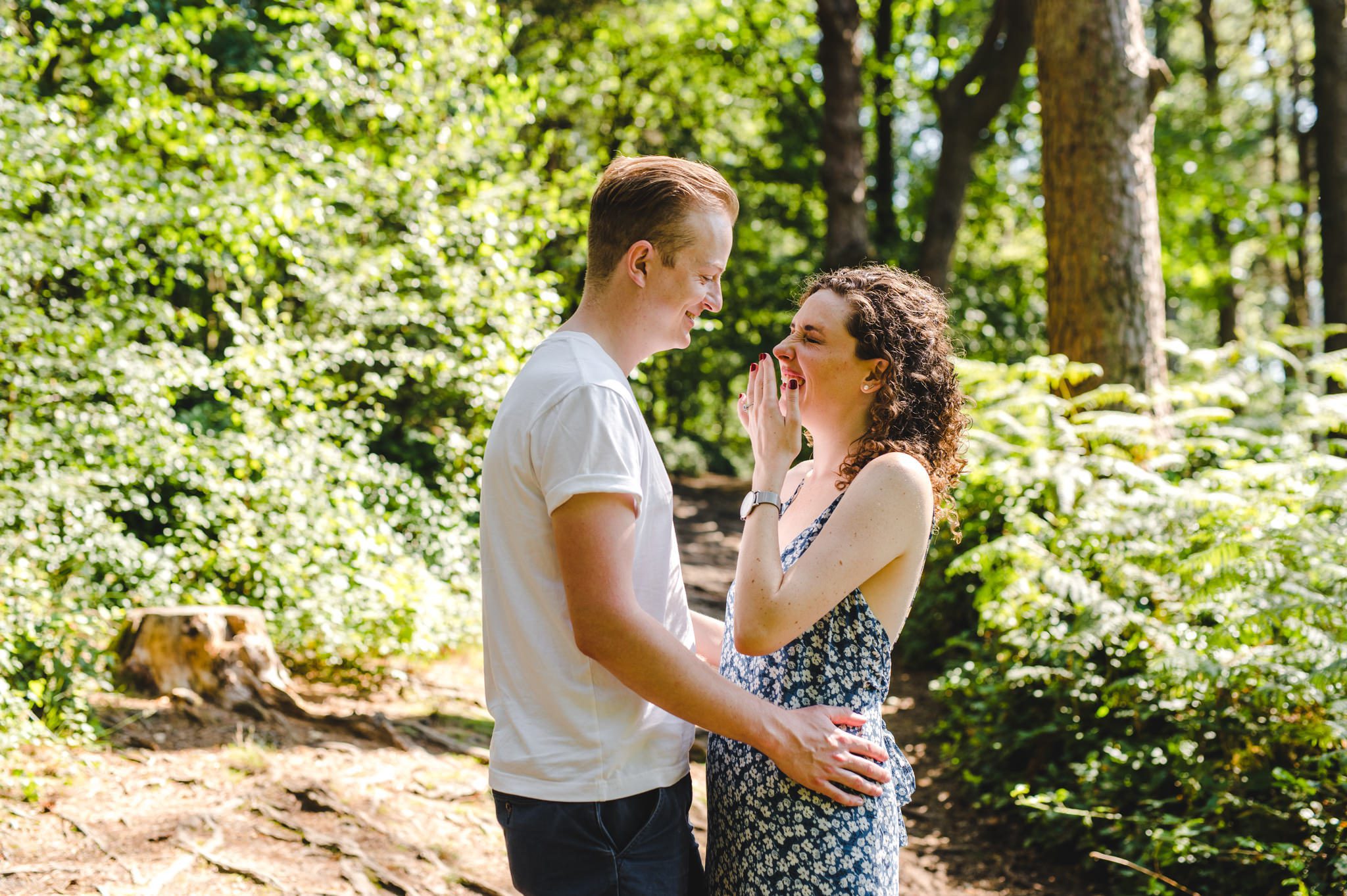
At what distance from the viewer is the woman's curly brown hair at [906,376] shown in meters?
2.03

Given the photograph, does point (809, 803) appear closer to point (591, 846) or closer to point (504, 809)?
point (591, 846)

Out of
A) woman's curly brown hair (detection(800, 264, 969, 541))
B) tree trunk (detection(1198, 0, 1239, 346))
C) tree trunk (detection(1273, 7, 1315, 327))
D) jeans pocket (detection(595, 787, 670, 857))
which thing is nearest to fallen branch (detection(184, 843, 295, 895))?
jeans pocket (detection(595, 787, 670, 857))

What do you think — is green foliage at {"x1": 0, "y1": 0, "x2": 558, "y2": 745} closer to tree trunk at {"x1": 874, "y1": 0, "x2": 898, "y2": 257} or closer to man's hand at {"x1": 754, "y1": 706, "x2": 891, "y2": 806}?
man's hand at {"x1": 754, "y1": 706, "x2": 891, "y2": 806}

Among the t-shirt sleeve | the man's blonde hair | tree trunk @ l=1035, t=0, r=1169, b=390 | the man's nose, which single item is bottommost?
the t-shirt sleeve

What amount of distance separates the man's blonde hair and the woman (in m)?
0.37

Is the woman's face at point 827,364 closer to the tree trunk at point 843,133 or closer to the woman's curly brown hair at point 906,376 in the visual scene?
the woman's curly brown hair at point 906,376

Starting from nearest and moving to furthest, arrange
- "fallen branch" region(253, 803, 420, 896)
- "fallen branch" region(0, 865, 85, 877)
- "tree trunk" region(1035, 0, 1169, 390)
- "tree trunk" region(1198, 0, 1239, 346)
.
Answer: "fallen branch" region(0, 865, 85, 877), "fallen branch" region(253, 803, 420, 896), "tree trunk" region(1035, 0, 1169, 390), "tree trunk" region(1198, 0, 1239, 346)

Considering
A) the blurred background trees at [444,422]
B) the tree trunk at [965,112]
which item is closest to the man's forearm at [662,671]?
the blurred background trees at [444,422]

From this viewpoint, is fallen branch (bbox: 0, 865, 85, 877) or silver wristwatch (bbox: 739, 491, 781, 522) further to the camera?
fallen branch (bbox: 0, 865, 85, 877)

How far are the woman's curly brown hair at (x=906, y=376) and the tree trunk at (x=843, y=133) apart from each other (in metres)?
8.80

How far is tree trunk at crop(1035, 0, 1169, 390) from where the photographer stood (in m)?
5.99

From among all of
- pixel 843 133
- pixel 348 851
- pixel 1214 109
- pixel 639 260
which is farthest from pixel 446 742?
pixel 1214 109

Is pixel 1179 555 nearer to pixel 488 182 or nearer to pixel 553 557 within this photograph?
pixel 553 557

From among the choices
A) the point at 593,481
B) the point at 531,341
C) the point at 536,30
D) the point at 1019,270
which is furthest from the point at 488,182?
the point at 1019,270
